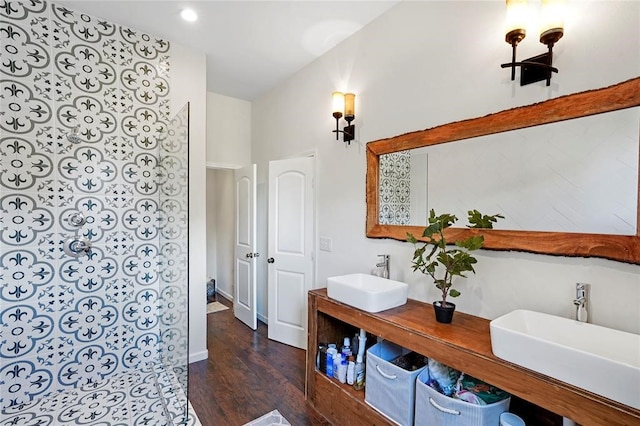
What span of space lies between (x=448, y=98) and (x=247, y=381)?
2.63m

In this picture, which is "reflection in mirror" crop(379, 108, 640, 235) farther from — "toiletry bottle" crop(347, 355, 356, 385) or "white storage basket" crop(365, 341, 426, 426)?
"toiletry bottle" crop(347, 355, 356, 385)

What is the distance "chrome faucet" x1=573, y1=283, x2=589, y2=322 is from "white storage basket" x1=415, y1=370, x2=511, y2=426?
1.59ft

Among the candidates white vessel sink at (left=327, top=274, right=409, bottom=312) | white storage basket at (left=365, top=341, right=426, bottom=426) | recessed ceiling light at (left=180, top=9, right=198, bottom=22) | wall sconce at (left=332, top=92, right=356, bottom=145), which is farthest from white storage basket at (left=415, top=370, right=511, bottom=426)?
recessed ceiling light at (left=180, top=9, right=198, bottom=22)

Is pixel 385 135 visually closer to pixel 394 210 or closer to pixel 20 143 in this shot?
pixel 394 210

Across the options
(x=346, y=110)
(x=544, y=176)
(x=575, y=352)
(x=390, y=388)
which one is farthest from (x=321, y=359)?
(x=346, y=110)

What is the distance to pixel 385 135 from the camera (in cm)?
220

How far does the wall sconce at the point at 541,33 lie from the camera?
1.30 m

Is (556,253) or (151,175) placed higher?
(151,175)

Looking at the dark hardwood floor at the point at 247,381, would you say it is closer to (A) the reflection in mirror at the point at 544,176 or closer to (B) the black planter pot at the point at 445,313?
(B) the black planter pot at the point at 445,313

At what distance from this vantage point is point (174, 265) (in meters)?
2.21

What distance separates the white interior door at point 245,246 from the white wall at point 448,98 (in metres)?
0.65

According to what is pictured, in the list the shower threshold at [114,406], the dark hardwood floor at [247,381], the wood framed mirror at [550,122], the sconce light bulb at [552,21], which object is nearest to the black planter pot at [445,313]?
the wood framed mirror at [550,122]

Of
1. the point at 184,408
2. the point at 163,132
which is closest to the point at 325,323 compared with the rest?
the point at 184,408

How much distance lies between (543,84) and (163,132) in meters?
2.79
